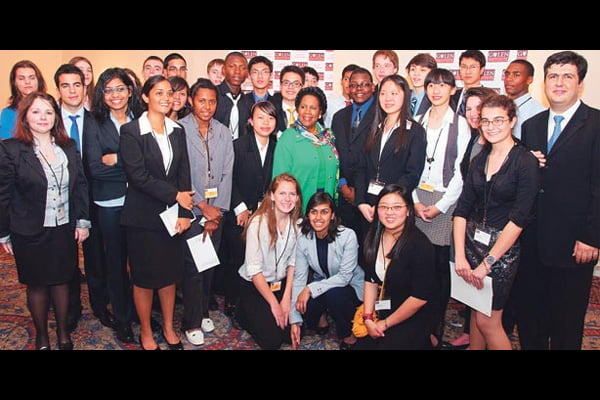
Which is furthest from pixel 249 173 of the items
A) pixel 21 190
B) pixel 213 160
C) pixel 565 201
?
pixel 565 201

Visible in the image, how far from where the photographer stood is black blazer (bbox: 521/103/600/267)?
2.27 meters

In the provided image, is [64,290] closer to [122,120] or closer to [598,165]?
[122,120]

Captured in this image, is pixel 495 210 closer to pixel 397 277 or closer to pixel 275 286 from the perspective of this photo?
pixel 397 277

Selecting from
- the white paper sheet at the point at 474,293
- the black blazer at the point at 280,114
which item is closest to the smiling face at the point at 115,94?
the black blazer at the point at 280,114

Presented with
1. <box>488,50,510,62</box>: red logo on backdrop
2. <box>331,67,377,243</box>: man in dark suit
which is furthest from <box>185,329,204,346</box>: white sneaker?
<box>488,50,510,62</box>: red logo on backdrop

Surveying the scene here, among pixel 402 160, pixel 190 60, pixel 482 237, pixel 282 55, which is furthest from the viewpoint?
pixel 190 60

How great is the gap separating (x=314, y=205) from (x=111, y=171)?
129cm

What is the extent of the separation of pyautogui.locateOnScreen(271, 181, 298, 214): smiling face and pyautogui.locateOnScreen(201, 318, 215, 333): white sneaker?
98 cm

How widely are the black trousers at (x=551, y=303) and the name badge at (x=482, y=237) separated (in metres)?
0.40

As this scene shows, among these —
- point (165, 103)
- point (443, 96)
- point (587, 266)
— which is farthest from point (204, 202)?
point (587, 266)

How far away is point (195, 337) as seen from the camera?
118 inches

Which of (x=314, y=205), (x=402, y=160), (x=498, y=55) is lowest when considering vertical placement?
(x=314, y=205)

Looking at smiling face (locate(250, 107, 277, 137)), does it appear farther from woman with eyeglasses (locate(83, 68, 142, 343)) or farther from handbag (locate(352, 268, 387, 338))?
handbag (locate(352, 268, 387, 338))

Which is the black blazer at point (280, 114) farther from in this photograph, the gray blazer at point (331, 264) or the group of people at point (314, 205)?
the gray blazer at point (331, 264)
